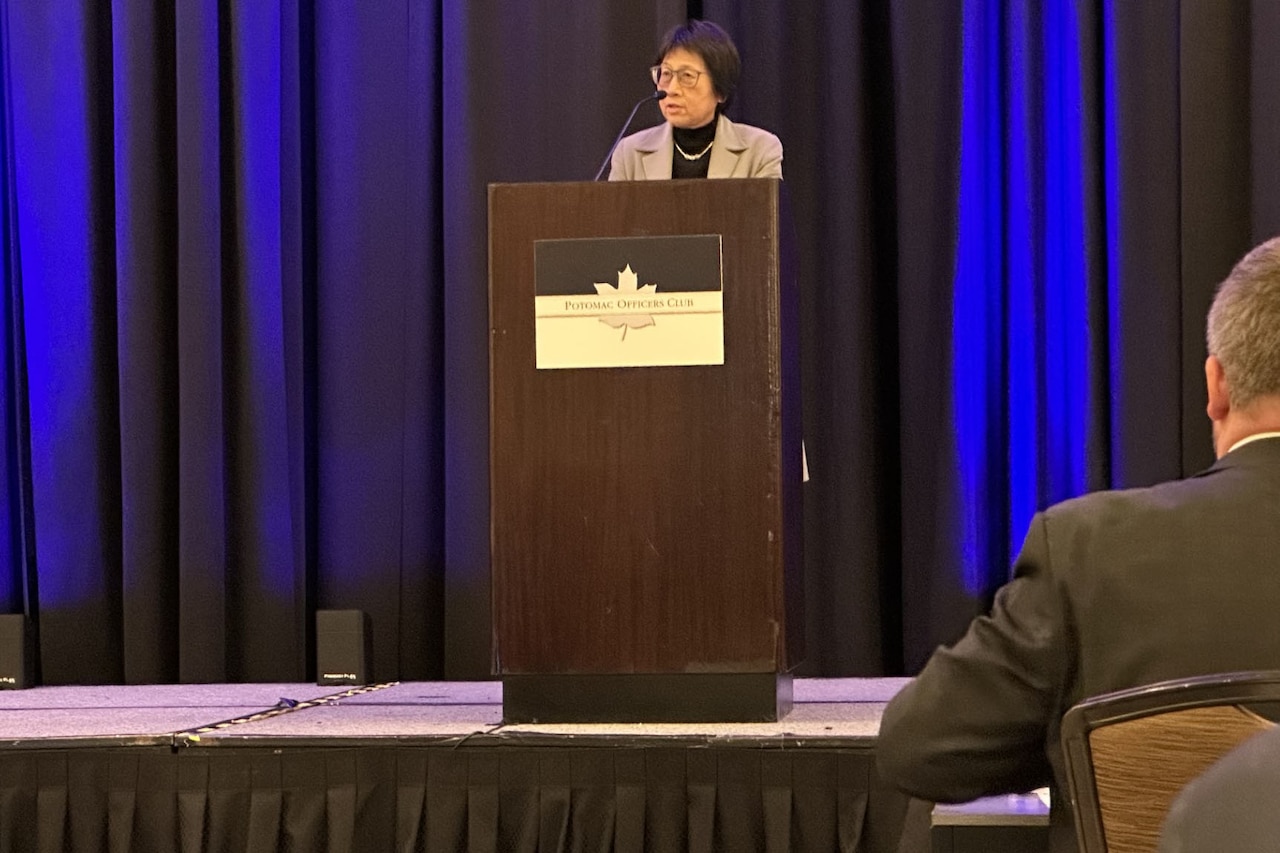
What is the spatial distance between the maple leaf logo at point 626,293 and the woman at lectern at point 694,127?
0.89 meters

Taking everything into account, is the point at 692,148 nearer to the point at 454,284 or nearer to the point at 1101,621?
the point at 454,284

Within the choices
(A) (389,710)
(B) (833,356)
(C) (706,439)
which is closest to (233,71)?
(B) (833,356)

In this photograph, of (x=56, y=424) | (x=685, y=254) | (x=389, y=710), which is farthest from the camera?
(x=56, y=424)

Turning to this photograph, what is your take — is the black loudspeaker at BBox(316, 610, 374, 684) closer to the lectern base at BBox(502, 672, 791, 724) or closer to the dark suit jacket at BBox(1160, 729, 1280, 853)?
the lectern base at BBox(502, 672, 791, 724)

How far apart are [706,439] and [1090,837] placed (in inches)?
52.1

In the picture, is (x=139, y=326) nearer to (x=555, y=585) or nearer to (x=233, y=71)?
(x=233, y=71)

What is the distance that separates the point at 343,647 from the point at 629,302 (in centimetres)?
153

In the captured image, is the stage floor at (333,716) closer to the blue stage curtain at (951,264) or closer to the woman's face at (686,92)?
the blue stage curtain at (951,264)

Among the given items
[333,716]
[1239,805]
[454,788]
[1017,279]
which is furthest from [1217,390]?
[1017,279]

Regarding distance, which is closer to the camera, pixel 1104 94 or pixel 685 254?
pixel 685 254

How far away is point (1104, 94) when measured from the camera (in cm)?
401

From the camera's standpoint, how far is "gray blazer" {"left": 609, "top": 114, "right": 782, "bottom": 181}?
10.6ft

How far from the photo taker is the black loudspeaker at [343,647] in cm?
362

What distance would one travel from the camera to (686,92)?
3.32m
